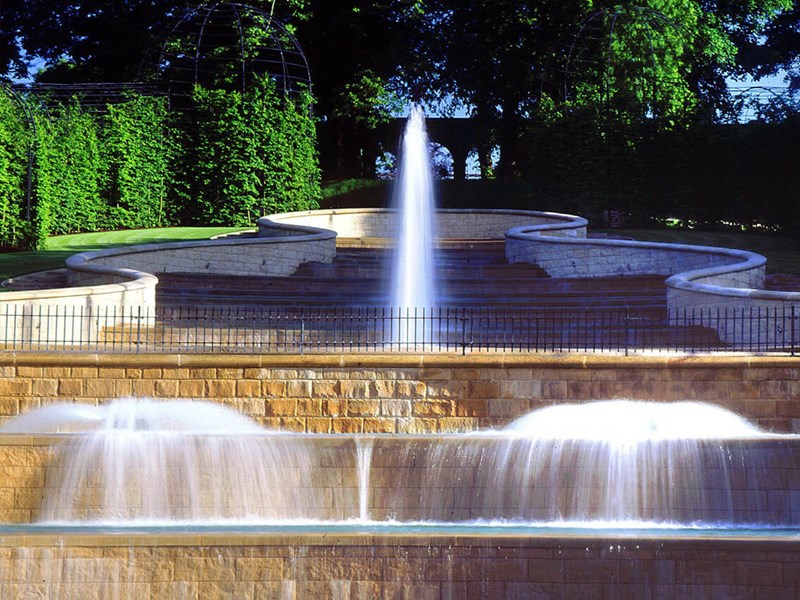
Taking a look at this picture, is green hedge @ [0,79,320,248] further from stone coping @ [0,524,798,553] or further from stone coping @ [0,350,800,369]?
stone coping @ [0,524,798,553]

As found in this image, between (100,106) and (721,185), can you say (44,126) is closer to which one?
(100,106)

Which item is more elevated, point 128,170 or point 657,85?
point 657,85

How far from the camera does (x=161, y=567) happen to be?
10.0m

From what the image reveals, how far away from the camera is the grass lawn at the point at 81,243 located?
2247 centimetres

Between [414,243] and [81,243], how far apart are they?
7.34 m

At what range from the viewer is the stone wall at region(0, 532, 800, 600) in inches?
390

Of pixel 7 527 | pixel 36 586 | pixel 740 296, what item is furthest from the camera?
pixel 740 296

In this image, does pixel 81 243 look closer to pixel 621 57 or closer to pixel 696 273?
pixel 696 273

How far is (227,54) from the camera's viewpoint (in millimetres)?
36781

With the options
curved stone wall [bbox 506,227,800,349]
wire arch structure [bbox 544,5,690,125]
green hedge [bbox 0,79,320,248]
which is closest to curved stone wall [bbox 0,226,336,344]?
curved stone wall [bbox 506,227,800,349]

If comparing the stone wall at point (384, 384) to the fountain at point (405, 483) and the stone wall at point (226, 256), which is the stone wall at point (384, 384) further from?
the stone wall at point (226, 256)

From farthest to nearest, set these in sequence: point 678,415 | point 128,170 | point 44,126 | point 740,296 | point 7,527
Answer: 1. point 128,170
2. point 44,126
3. point 740,296
4. point 678,415
5. point 7,527

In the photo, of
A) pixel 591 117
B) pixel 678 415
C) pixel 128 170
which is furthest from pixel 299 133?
pixel 678 415

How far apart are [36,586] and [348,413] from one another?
18.9 ft
